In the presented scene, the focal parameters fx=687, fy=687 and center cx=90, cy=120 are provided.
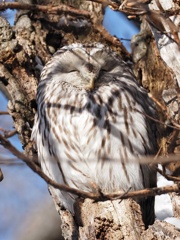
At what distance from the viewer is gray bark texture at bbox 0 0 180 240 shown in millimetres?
3869

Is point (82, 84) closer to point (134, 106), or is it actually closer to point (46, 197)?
point (134, 106)

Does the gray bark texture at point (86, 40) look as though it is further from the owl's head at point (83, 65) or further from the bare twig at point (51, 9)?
the owl's head at point (83, 65)

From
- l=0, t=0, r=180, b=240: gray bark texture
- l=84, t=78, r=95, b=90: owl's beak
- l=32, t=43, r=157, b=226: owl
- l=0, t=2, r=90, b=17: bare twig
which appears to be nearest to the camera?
l=0, t=0, r=180, b=240: gray bark texture

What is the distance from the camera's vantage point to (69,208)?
15.5 feet

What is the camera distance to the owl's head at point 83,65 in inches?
183

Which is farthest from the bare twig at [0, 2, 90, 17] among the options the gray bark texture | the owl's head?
the owl's head

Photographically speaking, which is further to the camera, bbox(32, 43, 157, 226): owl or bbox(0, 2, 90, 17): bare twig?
bbox(0, 2, 90, 17): bare twig

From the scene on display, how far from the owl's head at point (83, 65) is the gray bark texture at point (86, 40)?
26cm

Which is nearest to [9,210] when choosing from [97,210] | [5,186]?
[5,186]

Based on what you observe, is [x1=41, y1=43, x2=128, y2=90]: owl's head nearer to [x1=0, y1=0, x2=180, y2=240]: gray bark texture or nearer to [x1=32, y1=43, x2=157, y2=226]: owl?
[x1=32, y1=43, x2=157, y2=226]: owl

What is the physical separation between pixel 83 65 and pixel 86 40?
120cm

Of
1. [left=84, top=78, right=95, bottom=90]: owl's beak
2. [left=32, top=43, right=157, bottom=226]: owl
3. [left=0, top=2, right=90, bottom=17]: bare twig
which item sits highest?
[left=0, top=2, right=90, bottom=17]: bare twig

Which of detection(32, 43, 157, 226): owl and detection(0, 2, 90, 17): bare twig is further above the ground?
detection(0, 2, 90, 17): bare twig

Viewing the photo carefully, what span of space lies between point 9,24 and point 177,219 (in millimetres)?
2070
